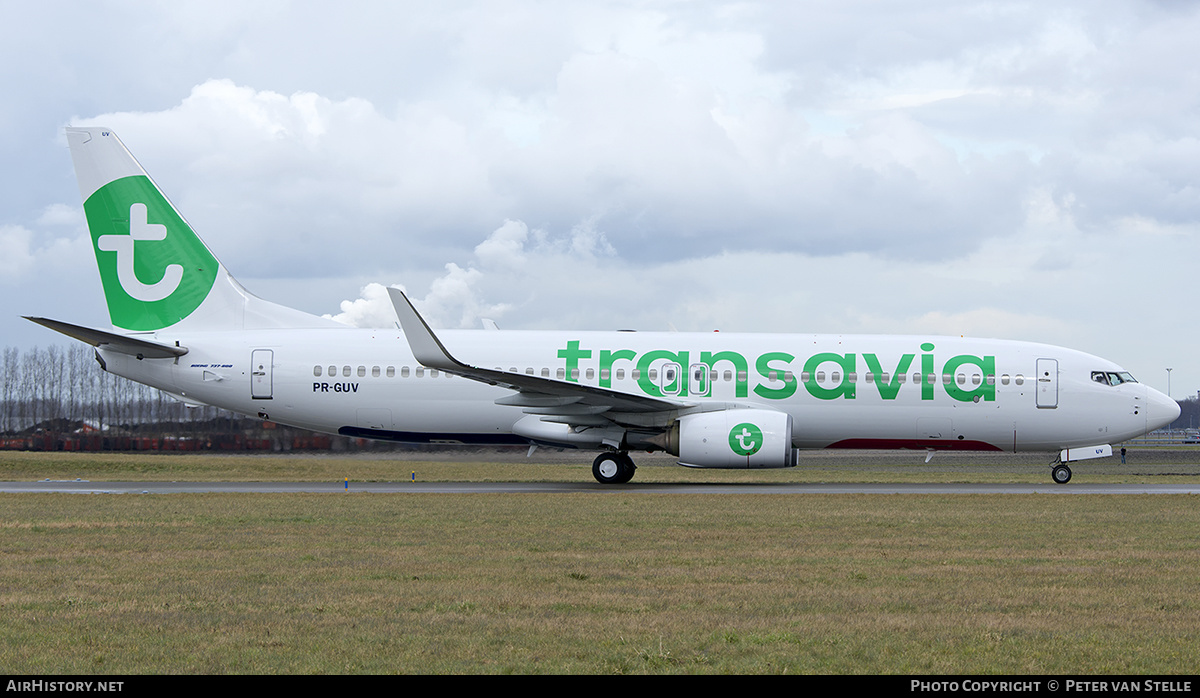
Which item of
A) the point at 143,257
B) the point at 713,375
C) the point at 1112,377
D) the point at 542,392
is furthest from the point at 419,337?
the point at 1112,377

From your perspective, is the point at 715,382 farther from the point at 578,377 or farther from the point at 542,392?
the point at 542,392

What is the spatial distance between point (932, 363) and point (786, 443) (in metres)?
4.33

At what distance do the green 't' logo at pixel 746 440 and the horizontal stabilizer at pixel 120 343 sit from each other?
12.9m

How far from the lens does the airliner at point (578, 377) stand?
2481 centimetres

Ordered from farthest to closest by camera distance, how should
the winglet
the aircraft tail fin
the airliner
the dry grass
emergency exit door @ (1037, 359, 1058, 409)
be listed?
the aircraft tail fin < emergency exit door @ (1037, 359, 1058, 409) < the airliner < the winglet < the dry grass

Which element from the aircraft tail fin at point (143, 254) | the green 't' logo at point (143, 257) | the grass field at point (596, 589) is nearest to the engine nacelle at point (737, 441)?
the grass field at point (596, 589)

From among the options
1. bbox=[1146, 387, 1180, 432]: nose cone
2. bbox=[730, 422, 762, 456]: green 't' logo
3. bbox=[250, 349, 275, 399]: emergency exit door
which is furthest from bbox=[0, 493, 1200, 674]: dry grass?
bbox=[1146, 387, 1180, 432]: nose cone

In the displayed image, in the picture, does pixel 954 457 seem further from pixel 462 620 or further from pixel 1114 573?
pixel 462 620

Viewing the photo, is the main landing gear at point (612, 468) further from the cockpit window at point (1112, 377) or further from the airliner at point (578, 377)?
the cockpit window at point (1112, 377)

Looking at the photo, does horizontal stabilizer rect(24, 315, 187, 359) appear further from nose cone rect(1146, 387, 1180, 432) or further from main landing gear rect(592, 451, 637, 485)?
nose cone rect(1146, 387, 1180, 432)

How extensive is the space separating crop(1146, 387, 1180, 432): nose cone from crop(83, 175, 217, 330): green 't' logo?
2232 centimetres

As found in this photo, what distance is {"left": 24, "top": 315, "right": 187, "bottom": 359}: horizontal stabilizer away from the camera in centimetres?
2338

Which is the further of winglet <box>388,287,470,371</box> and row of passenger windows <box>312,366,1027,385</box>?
row of passenger windows <box>312,366,1027,385</box>
